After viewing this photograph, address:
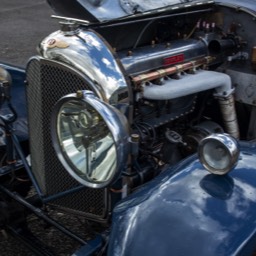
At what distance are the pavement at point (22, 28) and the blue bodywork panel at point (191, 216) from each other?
5178 millimetres

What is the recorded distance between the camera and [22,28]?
9.21 metres

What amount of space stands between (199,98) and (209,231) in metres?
1.21

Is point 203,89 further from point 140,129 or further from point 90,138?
point 90,138

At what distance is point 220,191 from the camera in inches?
67.6

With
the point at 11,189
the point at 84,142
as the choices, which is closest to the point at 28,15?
the point at 11,189

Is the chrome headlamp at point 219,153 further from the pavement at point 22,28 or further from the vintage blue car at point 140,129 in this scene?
the pavement at point 22,28

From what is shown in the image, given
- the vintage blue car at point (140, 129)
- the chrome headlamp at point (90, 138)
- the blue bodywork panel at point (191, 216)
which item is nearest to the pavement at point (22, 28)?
the vintage blue car at point (140, 129)

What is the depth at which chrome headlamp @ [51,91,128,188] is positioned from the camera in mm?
1760

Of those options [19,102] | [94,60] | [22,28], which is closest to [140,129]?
[94,60]

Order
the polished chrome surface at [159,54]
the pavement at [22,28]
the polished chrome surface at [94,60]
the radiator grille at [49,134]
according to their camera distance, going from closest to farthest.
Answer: the polished chrome surface at [94,60], the radiator grille at [49,134], the polished chrome surface at [159,54], the pavement at [22,28]

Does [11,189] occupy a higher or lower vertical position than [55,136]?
lower

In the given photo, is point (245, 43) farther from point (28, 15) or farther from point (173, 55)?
point (28, 15)

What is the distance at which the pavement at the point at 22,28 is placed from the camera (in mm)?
7508

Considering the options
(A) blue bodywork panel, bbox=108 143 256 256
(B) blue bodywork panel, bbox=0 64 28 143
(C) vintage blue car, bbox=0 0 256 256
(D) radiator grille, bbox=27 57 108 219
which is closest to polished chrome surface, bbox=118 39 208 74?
(C) vintage blue car, bbox=0 0 256 256
